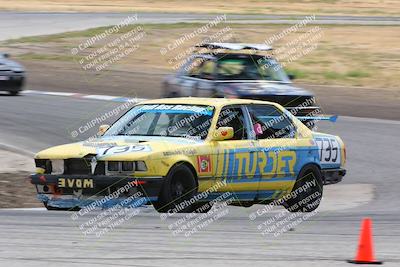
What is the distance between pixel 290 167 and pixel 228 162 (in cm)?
104

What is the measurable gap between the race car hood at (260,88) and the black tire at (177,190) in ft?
24.7

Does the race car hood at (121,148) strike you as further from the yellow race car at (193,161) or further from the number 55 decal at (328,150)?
the number 55 decal at (328,150)

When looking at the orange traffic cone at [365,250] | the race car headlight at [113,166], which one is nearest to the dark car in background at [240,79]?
the race car headlight at [113,166]

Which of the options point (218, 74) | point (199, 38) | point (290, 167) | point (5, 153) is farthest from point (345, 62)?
point (290, 167)

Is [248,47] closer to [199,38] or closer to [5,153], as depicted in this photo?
[5,153]

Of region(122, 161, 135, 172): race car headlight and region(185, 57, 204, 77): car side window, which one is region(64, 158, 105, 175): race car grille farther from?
region(185, 57, 204, 77): car side window

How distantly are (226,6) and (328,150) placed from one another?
5182 centimetres

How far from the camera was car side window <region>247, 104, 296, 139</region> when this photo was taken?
1220 centimetres

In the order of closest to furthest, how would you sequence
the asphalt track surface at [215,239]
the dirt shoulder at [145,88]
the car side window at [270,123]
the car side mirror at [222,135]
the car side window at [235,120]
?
the asphalt track surface at [215,239] < the car side mirror at [222,135] < the car side window at [235,120] < the car side window at [270,123] < the dirt shoulder at [145,88]

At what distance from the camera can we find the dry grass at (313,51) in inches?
1264

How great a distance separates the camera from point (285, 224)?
34.5 feet

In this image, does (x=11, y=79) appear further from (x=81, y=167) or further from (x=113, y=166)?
(x=113, y=166)

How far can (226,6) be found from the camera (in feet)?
211

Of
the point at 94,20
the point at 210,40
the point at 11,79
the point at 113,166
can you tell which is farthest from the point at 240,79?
the point at 94,20
